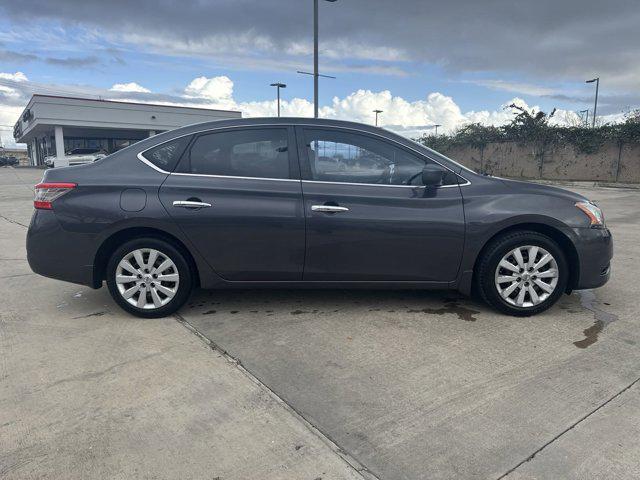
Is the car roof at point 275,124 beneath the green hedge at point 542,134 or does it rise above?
beneath

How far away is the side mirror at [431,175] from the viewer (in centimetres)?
383

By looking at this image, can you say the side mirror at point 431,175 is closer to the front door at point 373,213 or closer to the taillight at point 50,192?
the front door at point 373,213

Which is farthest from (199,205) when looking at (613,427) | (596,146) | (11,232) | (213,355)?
(596,146)

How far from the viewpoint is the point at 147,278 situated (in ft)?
13.0

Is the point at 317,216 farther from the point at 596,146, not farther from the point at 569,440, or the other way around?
the point at 596,146

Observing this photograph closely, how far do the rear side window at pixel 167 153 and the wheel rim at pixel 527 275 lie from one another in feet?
9.16

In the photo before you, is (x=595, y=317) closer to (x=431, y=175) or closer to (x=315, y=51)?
(x=431, y=175)

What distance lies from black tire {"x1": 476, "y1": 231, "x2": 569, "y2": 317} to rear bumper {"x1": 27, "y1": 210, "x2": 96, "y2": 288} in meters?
3.22

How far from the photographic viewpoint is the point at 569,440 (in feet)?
7.95

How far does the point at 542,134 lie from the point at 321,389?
25.7 m

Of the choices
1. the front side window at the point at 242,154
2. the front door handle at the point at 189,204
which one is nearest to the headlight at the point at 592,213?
the front side window at the point at 242,154

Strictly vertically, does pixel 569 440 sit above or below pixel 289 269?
below

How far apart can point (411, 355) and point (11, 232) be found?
7948 mm

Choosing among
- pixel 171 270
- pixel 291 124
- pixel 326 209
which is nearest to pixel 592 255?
pixel 326 209
